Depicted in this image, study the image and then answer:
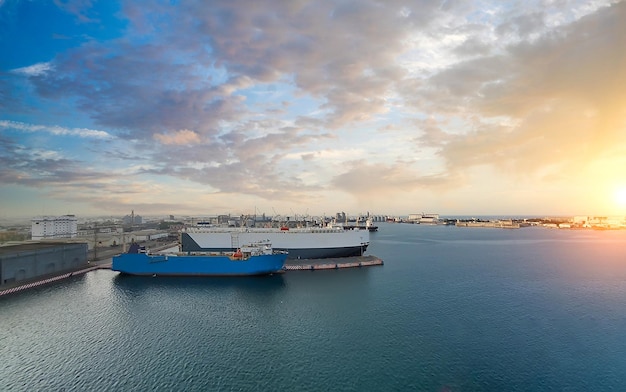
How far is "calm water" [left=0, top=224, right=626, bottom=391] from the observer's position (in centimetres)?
1433

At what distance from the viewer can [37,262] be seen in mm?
32938

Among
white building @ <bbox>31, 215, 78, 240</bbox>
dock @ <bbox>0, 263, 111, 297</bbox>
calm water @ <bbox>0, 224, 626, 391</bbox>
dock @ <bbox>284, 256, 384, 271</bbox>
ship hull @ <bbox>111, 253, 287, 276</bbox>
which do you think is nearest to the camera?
calm water @ <bbox>0, 224, 626, 391</bbox>

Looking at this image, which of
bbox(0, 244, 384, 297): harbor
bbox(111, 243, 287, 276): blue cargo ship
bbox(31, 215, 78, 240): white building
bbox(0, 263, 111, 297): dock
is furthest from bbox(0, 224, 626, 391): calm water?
bbox(31, 215, 78, 240): white building

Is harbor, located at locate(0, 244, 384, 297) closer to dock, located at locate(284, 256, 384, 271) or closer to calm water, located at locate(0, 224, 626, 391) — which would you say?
dock, located at locate(284, 256, 384, 271)

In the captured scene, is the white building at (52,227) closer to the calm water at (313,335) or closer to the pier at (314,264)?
the pier at (314,264)

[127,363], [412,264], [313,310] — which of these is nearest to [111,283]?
[127,363]

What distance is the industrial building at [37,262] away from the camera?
29625mm

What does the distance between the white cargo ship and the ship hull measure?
822cm

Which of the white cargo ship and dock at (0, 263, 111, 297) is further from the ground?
the white cargo ship

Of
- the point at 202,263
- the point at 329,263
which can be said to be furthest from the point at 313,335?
the point at 329,263

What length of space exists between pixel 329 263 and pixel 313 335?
21.8 metres

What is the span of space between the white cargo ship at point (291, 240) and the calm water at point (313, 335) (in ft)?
36.0

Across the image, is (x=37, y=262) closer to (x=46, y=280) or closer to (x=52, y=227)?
(x=46, y=280)

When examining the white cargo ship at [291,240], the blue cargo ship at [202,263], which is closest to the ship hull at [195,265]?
the blue cargo ship at [202,263]
